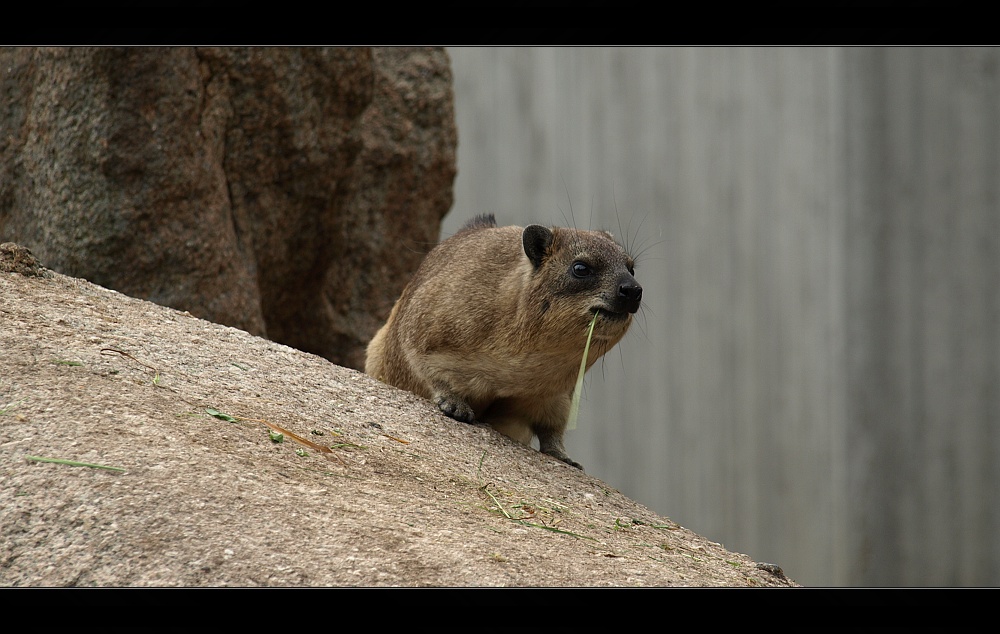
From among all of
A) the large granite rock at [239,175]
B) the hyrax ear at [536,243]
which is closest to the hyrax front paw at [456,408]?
the hyrax ear at [536,243]

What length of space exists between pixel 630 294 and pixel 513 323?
604 millimetres

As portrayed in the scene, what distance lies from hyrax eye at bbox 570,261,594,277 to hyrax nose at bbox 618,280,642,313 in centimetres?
20

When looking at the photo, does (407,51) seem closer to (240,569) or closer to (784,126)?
(784,126)

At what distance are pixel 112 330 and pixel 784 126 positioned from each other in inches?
220

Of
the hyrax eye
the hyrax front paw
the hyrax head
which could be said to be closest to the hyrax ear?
the hyrax head

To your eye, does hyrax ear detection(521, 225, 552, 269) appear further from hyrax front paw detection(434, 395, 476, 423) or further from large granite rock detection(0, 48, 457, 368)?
large granite rock detection(0, 48, 457, 368)

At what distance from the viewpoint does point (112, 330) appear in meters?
4.19

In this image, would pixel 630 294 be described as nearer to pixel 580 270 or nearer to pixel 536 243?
pixel 580 270

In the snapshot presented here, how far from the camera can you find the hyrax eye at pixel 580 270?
480 centimetres

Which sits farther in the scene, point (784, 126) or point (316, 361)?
point (784, 126)

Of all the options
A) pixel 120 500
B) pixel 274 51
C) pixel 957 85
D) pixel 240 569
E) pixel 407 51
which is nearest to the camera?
pixel 240 569

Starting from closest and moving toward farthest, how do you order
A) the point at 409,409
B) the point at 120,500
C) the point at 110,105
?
the point at 120,500 → the point at 409,409 → the point at 110,105

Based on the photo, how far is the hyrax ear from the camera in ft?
16.2

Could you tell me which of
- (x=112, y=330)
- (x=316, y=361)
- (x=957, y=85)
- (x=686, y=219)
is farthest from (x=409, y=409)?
(x=957, y=85)
